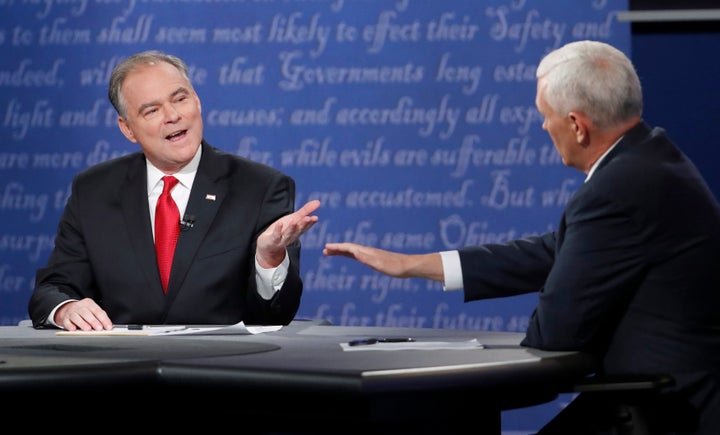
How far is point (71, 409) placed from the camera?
202cm

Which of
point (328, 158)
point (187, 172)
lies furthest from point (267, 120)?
point (187, 172)

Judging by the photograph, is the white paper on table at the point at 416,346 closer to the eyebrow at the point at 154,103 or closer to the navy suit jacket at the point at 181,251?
A: the navy suit jacket at the point at 181,251

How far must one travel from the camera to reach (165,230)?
334 centimetres

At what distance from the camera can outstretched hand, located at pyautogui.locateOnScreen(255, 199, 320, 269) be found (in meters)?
2.77

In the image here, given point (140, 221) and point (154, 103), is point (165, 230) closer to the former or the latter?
point (140, 221)

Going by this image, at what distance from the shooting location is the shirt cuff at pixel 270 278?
3.19 m

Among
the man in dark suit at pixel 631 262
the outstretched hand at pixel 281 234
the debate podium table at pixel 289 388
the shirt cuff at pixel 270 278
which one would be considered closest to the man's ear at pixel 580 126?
the man in dark suit at pixel 631 262

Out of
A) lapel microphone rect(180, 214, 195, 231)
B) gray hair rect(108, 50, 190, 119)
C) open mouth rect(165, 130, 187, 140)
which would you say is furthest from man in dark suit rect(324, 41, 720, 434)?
gray hair rect(108, 50, 190, 119)

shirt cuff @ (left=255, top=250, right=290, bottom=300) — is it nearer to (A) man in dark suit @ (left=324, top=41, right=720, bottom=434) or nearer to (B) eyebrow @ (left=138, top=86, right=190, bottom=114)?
(B) eyebrow @ (left=138, top=86, right=190, bottom=114)

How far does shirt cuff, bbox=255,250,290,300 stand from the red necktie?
0.89 ft

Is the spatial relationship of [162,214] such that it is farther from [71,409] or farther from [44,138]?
[44,138]

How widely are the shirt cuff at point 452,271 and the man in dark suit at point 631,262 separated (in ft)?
1.32

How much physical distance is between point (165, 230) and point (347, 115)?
1.87 metres

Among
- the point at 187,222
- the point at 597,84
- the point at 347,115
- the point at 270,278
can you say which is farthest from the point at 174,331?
the point at 347,115
